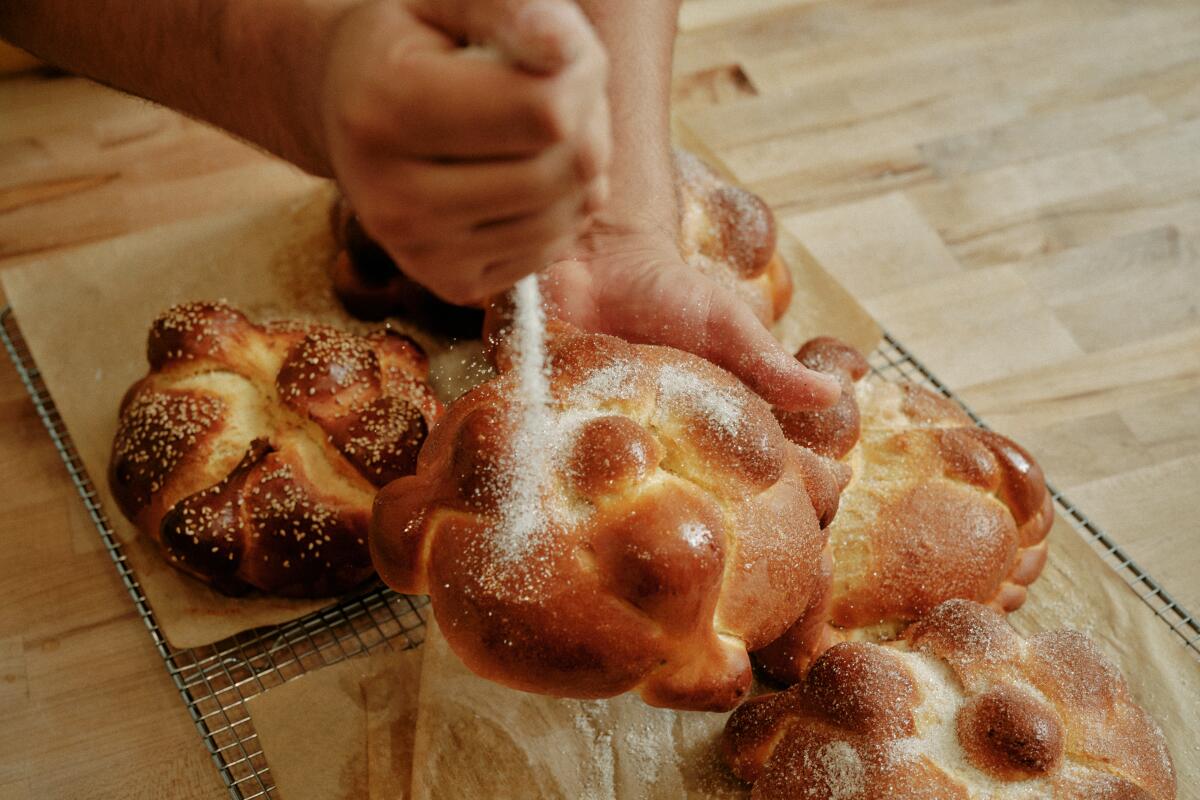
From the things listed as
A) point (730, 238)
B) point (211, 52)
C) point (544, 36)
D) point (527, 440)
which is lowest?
point (730, 238)

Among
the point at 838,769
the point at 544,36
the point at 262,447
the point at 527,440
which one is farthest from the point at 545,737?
the point at 544,36

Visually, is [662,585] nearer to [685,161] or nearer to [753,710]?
[753,710]

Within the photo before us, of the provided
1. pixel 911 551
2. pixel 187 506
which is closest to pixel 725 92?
pixel 911 551

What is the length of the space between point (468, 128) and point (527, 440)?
1.43 feet

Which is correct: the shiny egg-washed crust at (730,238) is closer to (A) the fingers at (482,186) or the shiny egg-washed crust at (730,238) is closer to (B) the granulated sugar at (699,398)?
(B) the granulated sugar at (699,398)

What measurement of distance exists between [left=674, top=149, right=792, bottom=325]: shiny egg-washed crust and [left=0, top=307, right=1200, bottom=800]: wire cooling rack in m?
0.60

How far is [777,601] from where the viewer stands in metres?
1.15

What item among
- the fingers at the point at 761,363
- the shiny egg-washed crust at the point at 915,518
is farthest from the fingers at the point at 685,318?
the shiny egg-washed crust at the point at 915,518

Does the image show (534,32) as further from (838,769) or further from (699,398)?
(838,769)

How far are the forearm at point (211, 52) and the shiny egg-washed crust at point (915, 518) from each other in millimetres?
767

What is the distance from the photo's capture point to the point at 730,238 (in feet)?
5.99

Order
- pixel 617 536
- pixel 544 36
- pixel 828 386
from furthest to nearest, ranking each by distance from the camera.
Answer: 1. pixel 828 386
2. pixel 617 536
3. pixel 544 36

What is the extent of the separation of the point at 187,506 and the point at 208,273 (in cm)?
65

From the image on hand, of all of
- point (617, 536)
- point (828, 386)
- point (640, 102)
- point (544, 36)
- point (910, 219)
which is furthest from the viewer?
point (910, 219)
